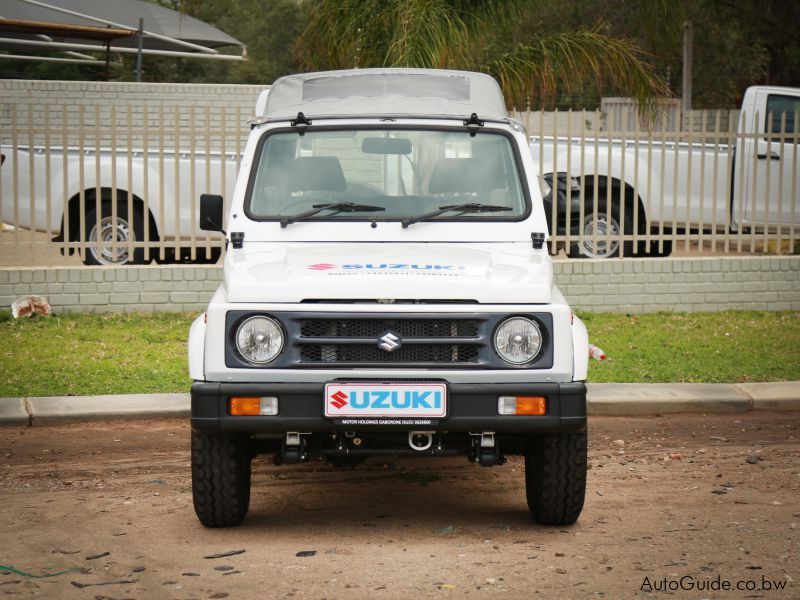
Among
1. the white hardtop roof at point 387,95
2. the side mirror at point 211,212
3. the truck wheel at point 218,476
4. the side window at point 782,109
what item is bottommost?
the truck wheel at point 218,476

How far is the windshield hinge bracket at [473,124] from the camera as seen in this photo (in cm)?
637

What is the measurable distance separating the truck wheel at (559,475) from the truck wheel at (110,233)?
24.2 ft

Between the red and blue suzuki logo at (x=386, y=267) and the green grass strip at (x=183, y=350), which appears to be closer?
Result: the red and blue suzuki logo at (x=386, y=267)

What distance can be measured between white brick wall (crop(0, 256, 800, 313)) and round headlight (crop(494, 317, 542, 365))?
7012 millimetres

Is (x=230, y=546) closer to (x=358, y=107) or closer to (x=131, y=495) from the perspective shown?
(x=131, y=495)

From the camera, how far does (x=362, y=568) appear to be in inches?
196

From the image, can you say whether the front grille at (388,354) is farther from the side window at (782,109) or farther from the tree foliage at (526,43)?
the side window at (782,109)

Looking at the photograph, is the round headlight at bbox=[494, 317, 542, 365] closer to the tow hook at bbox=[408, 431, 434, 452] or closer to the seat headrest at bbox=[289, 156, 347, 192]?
the tow hook at bbox=[408, 431, 434, 452]

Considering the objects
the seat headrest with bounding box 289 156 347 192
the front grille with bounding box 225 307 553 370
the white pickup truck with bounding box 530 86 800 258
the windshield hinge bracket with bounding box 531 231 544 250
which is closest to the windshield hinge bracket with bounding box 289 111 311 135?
the seat headrest with bounding box 289 156 347 192

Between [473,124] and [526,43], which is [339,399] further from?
[526,43]

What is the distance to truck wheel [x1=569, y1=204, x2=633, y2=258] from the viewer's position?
40.9 ft

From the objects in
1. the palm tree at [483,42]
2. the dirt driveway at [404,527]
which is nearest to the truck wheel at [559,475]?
the dirt driveway at [404,527]

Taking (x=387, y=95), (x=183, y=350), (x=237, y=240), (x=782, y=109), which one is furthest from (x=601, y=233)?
(x=237, y=240)

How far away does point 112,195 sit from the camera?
39.0 ft
